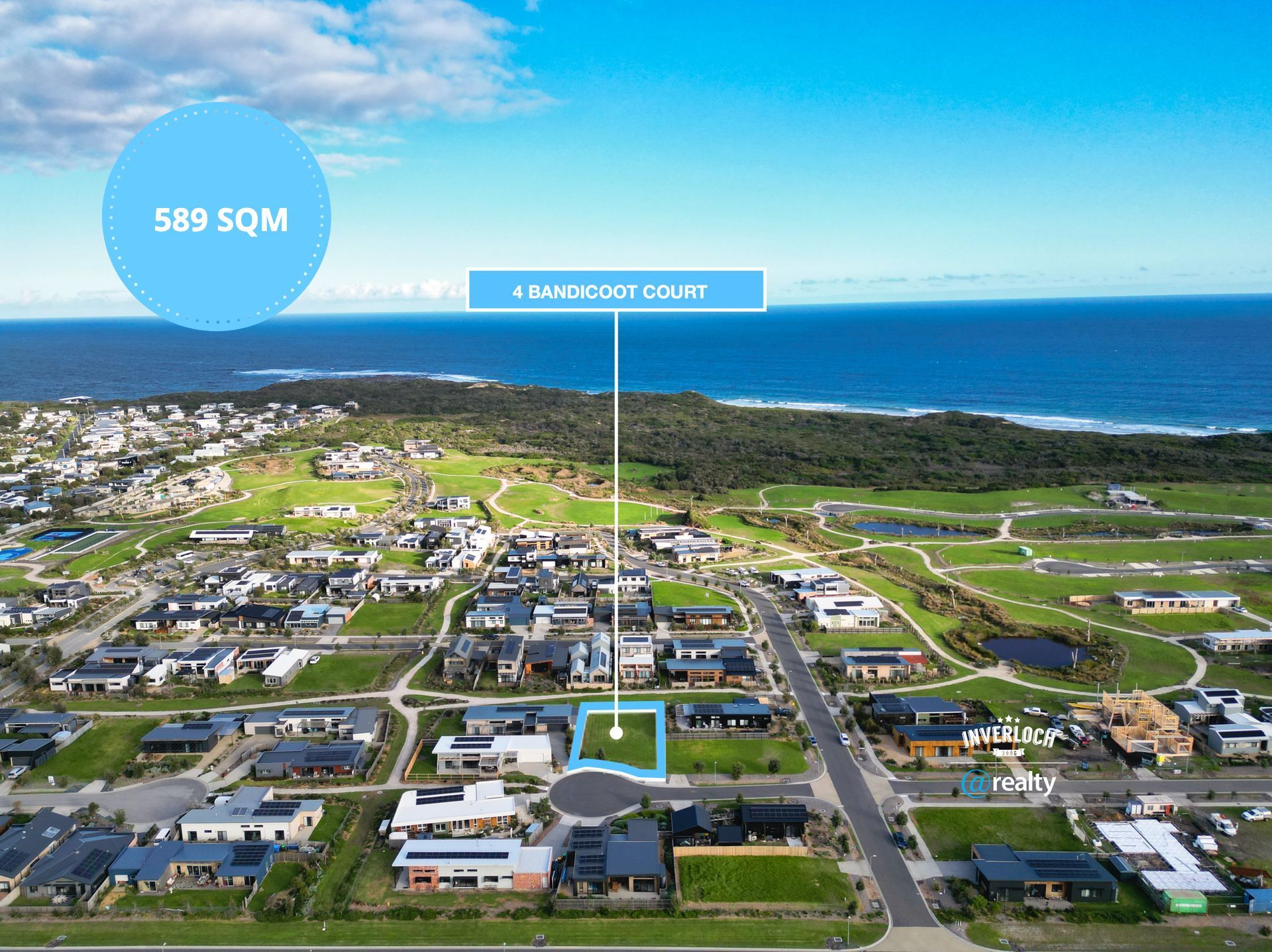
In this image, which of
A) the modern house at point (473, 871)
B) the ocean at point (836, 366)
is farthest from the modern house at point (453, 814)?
the ocean at point (836, 366)

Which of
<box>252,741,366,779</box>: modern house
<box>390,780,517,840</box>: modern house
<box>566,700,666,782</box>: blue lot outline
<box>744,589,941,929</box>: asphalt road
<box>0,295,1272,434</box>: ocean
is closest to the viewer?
<box>744,589,941,929</box>: asphalt road

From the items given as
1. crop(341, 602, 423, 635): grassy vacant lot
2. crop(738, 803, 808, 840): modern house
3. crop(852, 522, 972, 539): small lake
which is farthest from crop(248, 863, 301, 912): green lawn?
crop(852, 522, 972, 539): small lake

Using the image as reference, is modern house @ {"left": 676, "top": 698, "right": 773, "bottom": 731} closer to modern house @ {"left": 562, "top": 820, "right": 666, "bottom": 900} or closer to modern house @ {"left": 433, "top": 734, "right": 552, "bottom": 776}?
modern house @ {"left": 433, "top": 734, "right": 552, "bottom": 776}

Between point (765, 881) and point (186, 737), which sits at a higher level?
point (186, 737)

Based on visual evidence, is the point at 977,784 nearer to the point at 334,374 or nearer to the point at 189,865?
the point at 189,865

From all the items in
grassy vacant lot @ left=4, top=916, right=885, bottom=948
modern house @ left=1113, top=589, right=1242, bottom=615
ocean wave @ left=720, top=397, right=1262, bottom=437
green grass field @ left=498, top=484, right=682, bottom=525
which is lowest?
grassy vacant lot @ left=4, top=916, right=885, bottom=948

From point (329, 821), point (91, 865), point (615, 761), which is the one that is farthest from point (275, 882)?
point (615, 761)

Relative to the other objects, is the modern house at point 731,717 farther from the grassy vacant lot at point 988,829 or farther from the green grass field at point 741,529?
the green grass field at point 741,529
